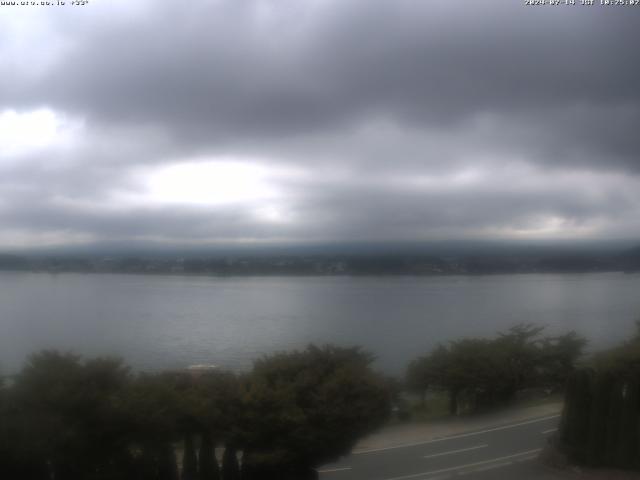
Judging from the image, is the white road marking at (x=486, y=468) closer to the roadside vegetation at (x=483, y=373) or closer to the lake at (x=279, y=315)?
the roadside vegetation at (x=483, y=373)

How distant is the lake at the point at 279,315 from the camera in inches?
701

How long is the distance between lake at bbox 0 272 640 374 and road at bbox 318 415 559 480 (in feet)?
9.61

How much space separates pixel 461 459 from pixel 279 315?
650 inches

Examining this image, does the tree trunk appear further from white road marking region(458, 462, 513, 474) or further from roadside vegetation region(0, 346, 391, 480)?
white road marking region(458, 462, 513, 474)

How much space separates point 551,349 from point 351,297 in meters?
17.9

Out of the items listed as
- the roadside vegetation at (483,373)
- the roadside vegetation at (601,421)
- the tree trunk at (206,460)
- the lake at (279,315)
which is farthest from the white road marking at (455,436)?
the tree trunk at (206,460)

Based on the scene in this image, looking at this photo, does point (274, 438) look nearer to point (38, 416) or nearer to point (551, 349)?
point (38, 416)

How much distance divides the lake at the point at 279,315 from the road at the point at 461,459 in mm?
2928

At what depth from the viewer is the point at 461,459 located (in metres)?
12.2

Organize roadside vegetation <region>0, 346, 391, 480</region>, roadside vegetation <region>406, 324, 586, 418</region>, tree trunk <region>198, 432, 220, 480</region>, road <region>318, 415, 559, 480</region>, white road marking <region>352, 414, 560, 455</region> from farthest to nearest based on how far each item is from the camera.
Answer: roadside vegetation <region>406, 324, 586, 418</region> → white road marking <region>352, 414, 560, 455</region> → road <region>318, 415, 559, 480</region> → tree trunk <region>198, 432, 220, 480</region> → roadside vegetation <region>0, 346, 391, 480</region>

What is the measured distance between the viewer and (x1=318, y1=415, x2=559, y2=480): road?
11461 millimetres

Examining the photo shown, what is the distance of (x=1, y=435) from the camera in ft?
30.4

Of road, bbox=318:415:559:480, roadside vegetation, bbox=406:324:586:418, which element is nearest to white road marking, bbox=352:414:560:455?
road, bbox=318:415:559:480

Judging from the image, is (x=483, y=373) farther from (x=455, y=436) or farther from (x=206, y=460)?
(x=206, y=460)
